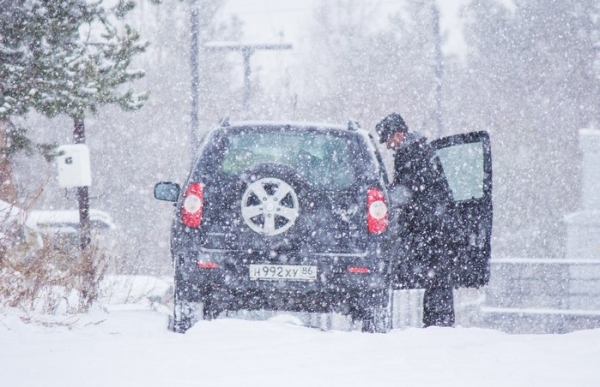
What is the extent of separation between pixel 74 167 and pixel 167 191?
15.3 ft

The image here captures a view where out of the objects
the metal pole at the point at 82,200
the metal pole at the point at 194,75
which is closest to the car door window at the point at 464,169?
the metal pole at the point at 82,200

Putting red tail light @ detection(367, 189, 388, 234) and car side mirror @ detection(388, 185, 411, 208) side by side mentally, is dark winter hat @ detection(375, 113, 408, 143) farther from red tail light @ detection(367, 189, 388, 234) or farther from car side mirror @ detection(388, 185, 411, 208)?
red tail light @ detection(367, 189, 388, 234)

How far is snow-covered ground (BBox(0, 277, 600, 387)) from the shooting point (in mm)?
4730

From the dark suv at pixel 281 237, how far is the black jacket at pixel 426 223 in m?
1.47

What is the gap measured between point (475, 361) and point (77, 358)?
98.9 inches

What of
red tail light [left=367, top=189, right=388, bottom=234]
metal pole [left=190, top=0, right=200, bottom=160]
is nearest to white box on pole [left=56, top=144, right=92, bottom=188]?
red tail light [left=367, top=189, right=388, bottom=234]

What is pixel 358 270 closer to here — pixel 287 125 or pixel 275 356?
pixel 275 356

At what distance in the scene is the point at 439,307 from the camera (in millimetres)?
7812

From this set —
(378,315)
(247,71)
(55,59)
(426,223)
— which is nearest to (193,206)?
(378,315)

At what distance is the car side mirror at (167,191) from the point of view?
22.6 feet

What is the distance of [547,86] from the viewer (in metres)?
37.5

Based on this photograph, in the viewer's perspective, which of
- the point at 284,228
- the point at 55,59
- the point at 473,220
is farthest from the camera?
the point at 55,59

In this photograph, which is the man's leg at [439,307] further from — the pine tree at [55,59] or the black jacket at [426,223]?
the pine tree at [55,59]

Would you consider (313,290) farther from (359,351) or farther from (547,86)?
(547,86)
